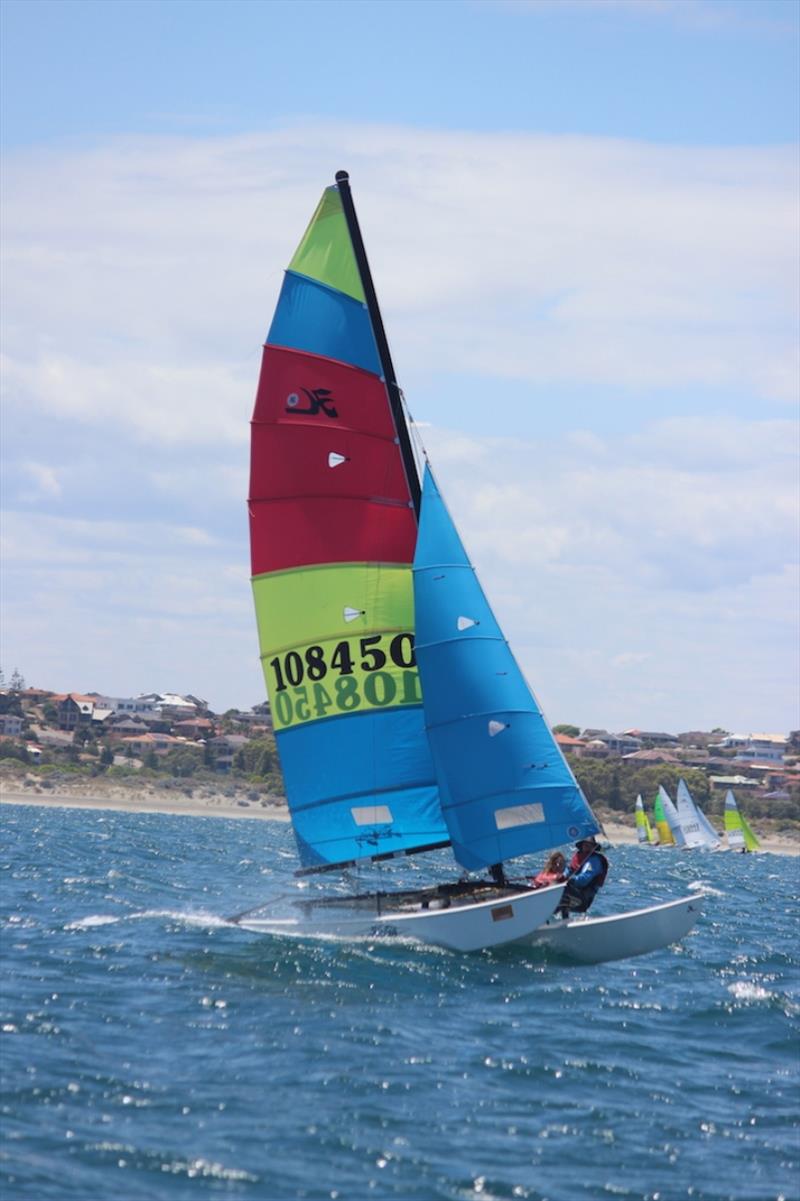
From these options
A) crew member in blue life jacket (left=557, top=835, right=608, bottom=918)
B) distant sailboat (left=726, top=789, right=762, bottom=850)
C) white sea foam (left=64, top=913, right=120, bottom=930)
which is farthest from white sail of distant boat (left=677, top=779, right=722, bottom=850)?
crew member in blue life jacket (left=557, top=835, right=608, bottom=918)

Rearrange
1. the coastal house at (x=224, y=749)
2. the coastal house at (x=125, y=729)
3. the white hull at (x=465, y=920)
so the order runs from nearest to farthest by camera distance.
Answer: the white hull at (x=465, y=920)
the coastal house at (x=224, y=749)
the coastal house at (x=125, y=729)

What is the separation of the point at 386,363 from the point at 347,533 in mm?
2670

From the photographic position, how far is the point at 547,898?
22.4 m

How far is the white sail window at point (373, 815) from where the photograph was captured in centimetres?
2502

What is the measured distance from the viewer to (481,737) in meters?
23.8

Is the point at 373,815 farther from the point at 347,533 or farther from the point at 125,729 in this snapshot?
the point at 125,729

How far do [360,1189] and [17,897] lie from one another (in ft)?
61.0

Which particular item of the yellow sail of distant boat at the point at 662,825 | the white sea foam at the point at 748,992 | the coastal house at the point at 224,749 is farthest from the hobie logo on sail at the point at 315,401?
the coastal house at the point at 224,749

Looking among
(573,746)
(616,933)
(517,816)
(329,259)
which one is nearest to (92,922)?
(517,816)

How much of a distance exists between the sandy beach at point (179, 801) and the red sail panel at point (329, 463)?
94.2 m

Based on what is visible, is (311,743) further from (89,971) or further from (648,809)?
(648,809)

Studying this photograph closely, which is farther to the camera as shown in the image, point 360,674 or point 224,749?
point 224,749

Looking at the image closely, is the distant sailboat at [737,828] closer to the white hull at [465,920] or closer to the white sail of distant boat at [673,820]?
the white sail of distant boat at [673,820]

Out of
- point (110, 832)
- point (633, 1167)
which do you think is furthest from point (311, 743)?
point (110, 832)
